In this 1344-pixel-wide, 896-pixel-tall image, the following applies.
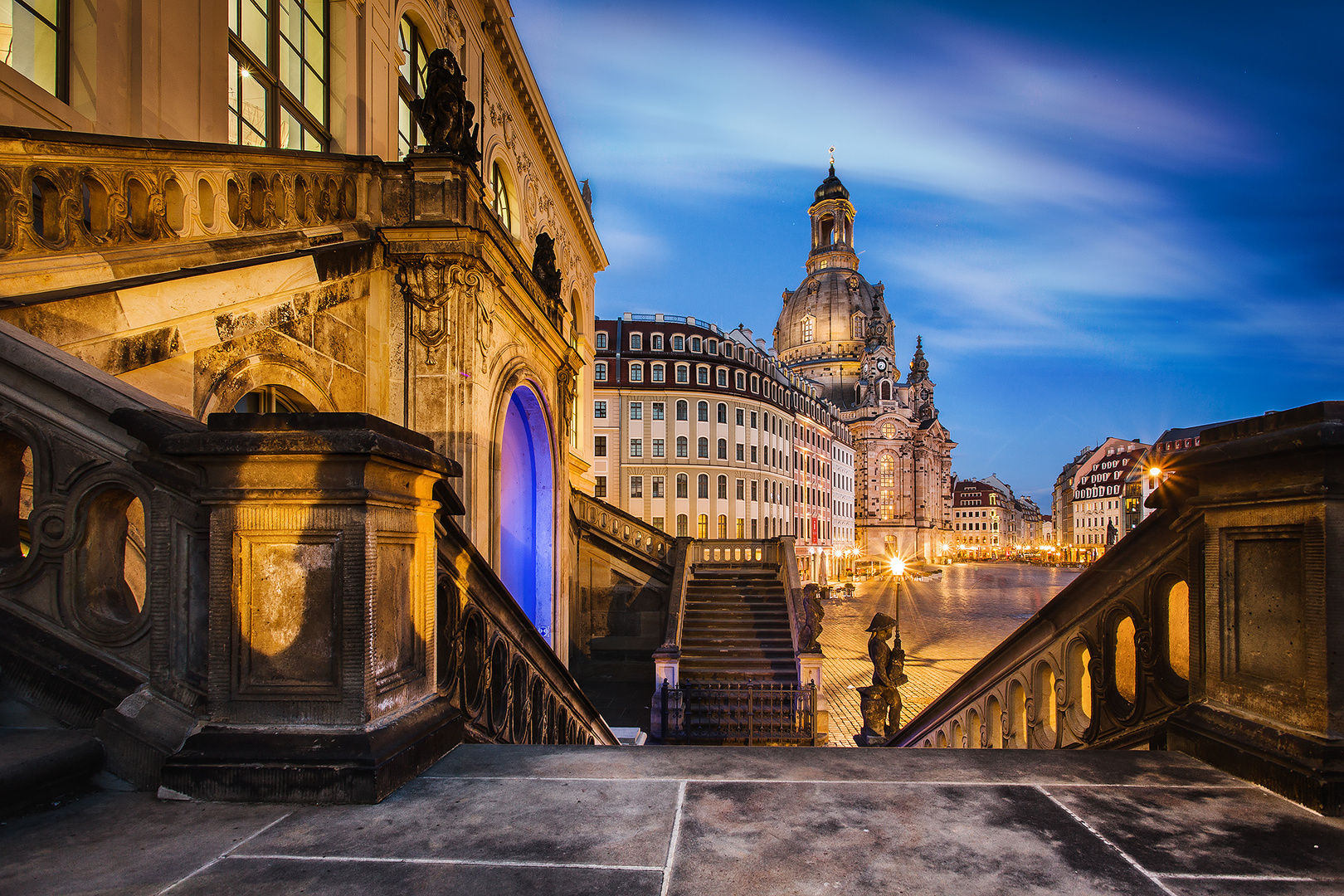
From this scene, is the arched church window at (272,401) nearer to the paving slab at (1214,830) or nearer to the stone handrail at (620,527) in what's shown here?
the paving slab at (1214,830)

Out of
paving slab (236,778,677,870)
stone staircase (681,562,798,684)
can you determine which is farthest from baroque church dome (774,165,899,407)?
paving slab (236,778,677,870)

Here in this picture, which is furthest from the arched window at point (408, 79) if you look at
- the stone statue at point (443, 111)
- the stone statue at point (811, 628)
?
the stone statue at point (811, 628)

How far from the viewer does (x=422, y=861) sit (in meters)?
2.32

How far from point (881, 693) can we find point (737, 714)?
3.76 m

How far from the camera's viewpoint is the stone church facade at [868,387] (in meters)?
117

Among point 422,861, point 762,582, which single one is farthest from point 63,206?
point 762,582

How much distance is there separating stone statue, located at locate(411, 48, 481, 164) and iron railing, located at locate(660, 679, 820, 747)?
11744mm

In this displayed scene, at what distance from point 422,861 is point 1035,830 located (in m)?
2.15

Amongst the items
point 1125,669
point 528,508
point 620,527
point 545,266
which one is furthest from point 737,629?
point 1125,669

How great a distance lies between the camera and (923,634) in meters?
33.6

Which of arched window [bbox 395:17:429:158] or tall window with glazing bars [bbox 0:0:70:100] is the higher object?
arched window [bbox 395:17:429:158]

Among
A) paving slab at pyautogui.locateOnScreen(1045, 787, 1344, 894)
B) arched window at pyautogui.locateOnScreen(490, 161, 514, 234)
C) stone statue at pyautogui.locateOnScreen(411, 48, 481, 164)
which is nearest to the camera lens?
paving slab at pyautogui.locateOnScreen(1045, 787, 1344, 894)

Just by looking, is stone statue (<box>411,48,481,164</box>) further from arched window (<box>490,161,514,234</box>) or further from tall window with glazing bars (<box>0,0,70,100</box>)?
arched window (<box>490,161,514,234</box>)

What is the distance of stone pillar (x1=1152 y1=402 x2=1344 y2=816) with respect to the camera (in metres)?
2.81
